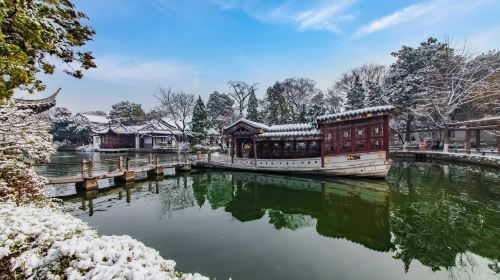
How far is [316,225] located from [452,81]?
2682 cm

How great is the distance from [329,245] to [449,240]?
11.4 feet

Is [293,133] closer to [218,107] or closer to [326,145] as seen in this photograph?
[326,145]

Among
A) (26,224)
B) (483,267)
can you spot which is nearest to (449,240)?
(483,267)

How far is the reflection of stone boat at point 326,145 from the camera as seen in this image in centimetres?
1675

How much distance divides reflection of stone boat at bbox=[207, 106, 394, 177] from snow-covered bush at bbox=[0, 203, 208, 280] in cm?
1600

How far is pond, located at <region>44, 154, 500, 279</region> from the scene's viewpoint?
623 centimetres

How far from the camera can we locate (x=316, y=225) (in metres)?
9.25

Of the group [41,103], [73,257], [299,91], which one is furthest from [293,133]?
[299,91]

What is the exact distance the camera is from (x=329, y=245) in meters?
7.52

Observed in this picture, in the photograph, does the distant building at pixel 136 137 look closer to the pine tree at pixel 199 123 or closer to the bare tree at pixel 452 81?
Answer: the pine tree at pixel 199 123

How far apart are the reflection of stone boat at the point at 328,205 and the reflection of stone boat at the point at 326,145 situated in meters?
1.67

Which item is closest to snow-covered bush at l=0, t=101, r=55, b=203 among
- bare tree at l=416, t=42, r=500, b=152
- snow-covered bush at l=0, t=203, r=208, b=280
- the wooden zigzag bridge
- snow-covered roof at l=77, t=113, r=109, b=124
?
snow-covered bush at l=0, t=203, r=208, b=280

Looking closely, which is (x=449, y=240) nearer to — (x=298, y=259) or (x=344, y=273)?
(x=344, y=273)

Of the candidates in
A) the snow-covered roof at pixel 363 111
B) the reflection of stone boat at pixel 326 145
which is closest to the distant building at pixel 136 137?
the reflection of stone boat at pixel 326 145
